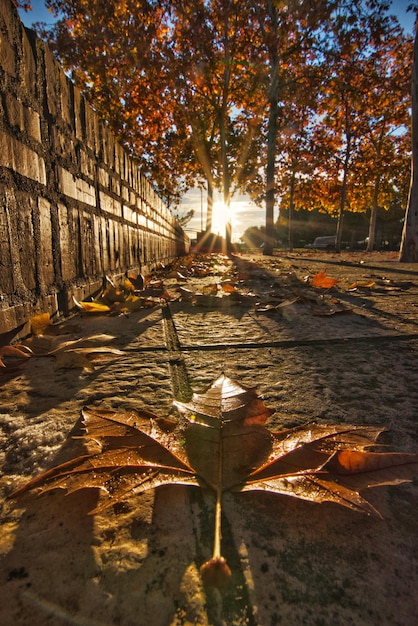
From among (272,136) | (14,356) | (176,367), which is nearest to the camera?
(176,367)

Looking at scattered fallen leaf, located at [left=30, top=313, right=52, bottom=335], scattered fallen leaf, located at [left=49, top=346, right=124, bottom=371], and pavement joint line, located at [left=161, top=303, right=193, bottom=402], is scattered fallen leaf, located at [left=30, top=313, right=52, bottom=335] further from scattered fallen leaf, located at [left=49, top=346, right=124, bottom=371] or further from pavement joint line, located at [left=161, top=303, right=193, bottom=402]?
pavement joint line, located at [left=161, top=303, right=193, bottom=402]

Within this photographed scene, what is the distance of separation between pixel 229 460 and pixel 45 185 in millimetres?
1747

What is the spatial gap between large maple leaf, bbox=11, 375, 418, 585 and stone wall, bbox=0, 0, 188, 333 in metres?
0.99

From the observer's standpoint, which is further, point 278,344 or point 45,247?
point 45,247

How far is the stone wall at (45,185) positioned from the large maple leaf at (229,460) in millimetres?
990

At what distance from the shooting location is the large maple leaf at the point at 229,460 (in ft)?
1.68

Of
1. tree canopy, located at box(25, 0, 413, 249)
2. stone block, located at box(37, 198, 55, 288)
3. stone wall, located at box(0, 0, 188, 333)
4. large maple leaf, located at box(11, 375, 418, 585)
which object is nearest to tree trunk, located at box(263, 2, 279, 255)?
tree canopy, located at box(25, 0, 413, 249)

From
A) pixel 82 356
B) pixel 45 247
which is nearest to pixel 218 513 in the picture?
pixel 82 356

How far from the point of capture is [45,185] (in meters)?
1.73

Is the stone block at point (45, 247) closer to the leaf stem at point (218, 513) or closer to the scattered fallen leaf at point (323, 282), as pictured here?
the leaf stem at point (218, 513)

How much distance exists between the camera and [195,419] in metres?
0.71

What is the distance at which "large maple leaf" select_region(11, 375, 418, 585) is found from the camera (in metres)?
0.51

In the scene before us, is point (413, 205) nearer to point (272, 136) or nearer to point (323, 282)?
point (323, 282)

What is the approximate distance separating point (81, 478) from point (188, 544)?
21 cm
